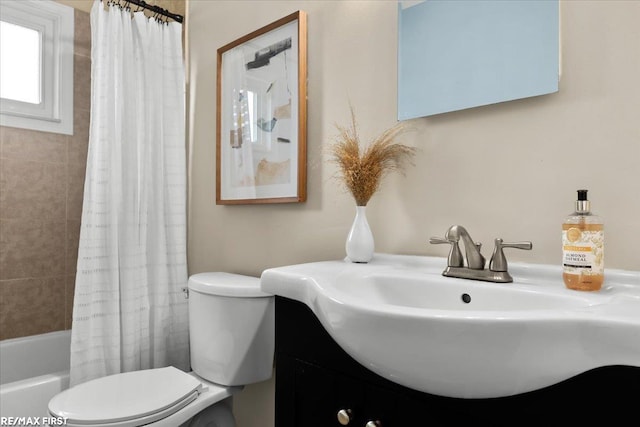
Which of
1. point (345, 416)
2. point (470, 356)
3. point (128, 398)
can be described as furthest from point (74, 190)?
point (470, 356)

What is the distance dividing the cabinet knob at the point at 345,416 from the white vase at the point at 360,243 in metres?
0.46

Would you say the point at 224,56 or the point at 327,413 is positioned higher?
the point at 224,56

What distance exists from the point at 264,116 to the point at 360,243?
2.46 ft

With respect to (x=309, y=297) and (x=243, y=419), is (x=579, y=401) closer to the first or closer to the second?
(x=309, y=297)

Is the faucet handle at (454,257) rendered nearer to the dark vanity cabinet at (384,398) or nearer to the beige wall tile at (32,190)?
the dark vanity cabinet at (384,398)

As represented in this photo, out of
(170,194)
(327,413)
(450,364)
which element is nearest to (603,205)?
(450,364)

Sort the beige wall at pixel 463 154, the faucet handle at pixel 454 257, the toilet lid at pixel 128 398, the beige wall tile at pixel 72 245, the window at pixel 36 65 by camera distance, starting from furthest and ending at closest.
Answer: the beige wall tile at pixel 72 245 < the window at pixel 36 65 < the toilet lid at pixel 128 398 < the faucet handle at pixel 454 257 < the beige wall at pixel 463 154

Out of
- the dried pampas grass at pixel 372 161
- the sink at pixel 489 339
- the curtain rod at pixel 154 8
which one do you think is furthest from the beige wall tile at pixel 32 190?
the sink at pixel 489 339

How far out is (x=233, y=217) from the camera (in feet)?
5.97

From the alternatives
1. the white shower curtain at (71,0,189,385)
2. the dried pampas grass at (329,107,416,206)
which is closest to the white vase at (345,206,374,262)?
the dried pampas grass at (329,107,416,206)

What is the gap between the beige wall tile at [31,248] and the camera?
1.94 metres

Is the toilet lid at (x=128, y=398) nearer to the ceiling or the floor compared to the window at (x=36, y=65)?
nearer to the floor

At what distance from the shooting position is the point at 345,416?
813mm

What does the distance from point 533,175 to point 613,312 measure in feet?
1.53
